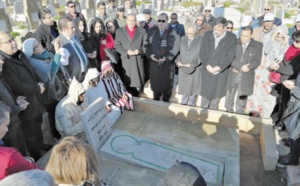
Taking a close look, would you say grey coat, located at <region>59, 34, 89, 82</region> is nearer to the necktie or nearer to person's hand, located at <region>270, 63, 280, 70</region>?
the necktie

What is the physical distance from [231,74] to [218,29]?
812 millimetres

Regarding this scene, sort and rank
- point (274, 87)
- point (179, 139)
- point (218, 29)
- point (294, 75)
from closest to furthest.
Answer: point (179, 139), point (294, 75), point (218, 29), point (274, 87)

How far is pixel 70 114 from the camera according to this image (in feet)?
10.9

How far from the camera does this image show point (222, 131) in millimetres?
3873

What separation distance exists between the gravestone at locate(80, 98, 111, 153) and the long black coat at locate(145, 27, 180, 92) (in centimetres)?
179

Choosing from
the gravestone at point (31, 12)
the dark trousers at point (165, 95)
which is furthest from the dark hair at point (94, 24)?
the gravestone at point (31, 12)

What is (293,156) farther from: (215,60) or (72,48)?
(72,48)

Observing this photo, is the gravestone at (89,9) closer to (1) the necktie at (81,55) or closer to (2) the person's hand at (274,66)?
(1) the necktie at (81,55)

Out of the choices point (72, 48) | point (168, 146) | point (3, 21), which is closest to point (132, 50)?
point (72, 48)

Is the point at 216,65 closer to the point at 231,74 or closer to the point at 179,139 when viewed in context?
the point at 231,74

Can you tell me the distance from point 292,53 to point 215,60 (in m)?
1.16

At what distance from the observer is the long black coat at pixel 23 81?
2.95 meters

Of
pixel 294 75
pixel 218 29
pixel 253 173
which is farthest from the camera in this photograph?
pixel 218 29

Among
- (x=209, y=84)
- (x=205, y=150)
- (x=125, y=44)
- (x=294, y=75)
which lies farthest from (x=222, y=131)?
(x=125, y=44)
